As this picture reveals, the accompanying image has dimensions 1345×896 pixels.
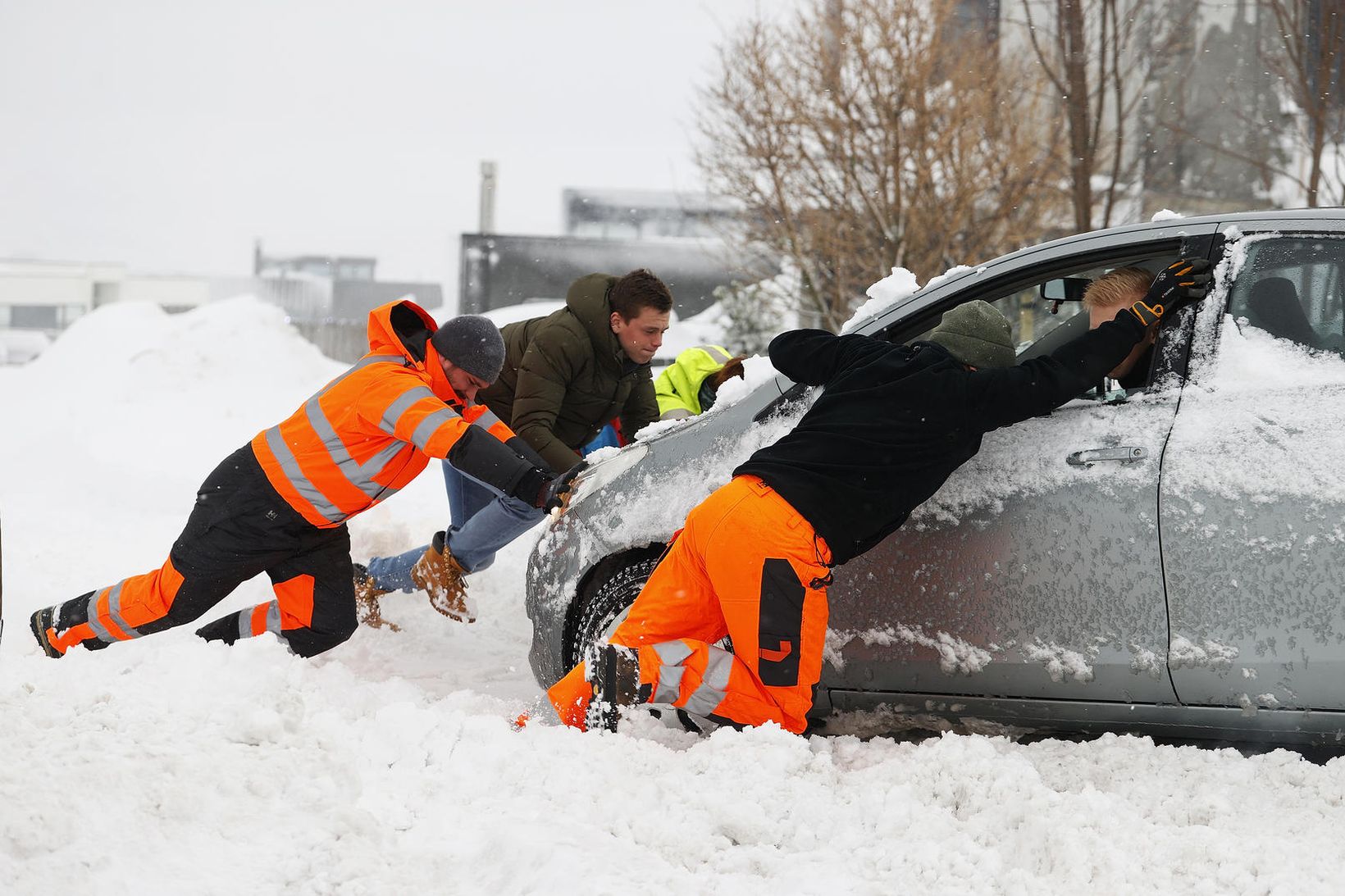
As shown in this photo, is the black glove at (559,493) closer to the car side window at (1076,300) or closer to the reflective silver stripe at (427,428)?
the reflective silver stripe at (427,428)

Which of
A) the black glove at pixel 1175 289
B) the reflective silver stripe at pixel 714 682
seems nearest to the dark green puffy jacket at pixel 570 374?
the reflective silver stripe at pixel 714 682

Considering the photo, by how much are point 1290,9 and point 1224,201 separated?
39.9ft

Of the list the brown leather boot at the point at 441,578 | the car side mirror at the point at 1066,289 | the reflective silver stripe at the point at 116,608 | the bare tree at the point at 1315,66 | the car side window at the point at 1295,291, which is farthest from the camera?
the bare tree at the point at 1315,66

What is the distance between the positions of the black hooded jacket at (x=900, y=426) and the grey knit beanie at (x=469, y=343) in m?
1.23

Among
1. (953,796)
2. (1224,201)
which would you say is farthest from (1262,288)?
(1224,201)

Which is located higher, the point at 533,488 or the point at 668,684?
the point at 533,488

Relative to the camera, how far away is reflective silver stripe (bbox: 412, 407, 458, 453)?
12.5 ft

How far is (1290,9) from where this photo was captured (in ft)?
22.5

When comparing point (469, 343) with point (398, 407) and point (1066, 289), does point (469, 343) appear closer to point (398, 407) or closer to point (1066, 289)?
point (398, 407)

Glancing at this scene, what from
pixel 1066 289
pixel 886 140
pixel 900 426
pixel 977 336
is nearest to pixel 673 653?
pixel 900 426

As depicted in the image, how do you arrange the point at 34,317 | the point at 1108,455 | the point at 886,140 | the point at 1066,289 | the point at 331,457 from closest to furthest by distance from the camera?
the point at 1108,455 < the point at 1066,289 < the point at 331,457 < the point at 886,140 < the point at 34,317

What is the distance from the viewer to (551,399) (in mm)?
4840

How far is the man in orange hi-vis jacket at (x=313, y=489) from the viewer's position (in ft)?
13.1

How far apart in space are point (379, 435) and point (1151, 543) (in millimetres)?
2511
